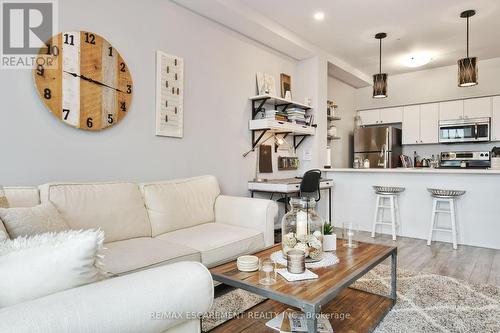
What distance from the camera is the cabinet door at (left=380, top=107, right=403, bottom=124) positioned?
20.4ft

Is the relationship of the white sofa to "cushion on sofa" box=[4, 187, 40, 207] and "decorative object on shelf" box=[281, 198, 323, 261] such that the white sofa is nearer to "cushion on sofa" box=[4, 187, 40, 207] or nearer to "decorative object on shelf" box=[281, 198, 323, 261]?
"cushion on sofa" box=[4, 187, 40, 207]

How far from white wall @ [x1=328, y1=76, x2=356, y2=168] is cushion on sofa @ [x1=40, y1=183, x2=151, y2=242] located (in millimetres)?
4393

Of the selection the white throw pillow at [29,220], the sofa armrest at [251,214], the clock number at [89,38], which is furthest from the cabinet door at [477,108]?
the white throw pillow at [29,220]

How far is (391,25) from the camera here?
413cm

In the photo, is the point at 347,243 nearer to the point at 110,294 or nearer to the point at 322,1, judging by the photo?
the point at 110,294

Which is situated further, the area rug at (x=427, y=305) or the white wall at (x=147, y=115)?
the white wall at (x=147, y=115)

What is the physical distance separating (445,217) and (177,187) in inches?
133

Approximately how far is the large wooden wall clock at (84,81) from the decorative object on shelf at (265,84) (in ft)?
6.15

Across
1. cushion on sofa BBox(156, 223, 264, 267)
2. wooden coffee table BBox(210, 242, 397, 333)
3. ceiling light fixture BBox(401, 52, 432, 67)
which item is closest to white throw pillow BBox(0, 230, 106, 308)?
wooden coffee table BBox(210, 242, 397, 333)

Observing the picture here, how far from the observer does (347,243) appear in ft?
7.22

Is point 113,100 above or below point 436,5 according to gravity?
below

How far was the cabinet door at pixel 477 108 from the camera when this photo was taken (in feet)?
17.5

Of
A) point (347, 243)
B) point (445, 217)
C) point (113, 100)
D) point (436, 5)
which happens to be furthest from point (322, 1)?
point (445, 217)

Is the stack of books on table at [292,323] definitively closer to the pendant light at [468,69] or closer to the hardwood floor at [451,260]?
the hardwood floor at [451,260]
